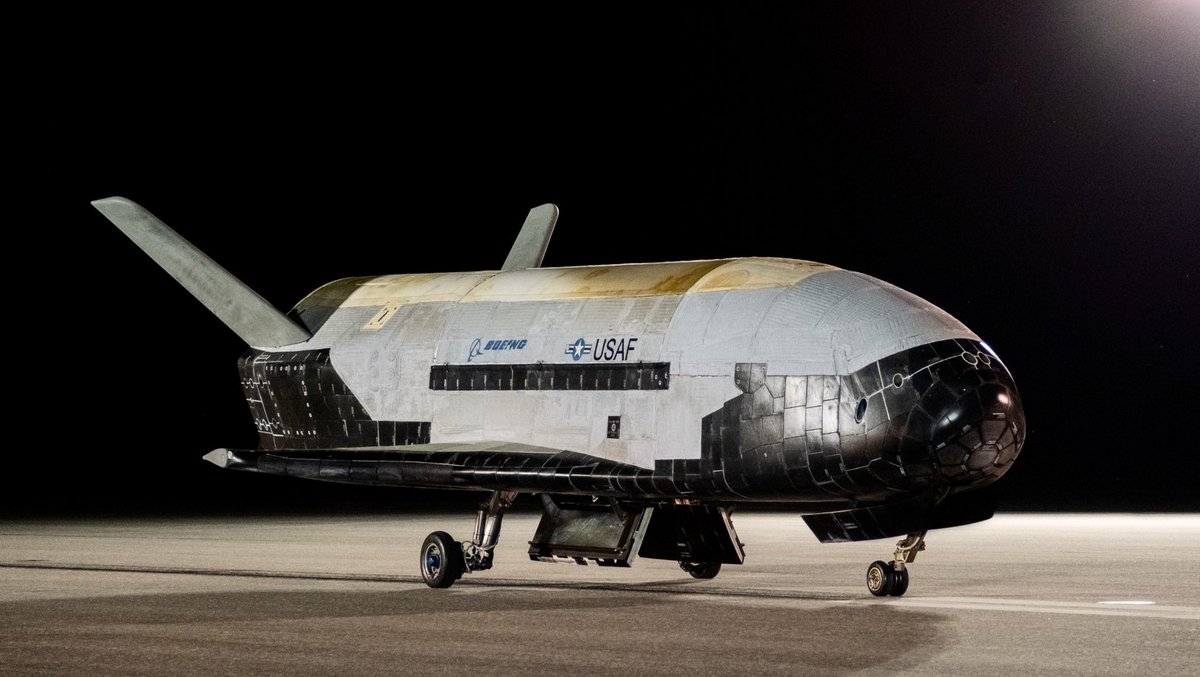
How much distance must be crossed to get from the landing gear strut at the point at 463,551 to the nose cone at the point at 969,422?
6.05m

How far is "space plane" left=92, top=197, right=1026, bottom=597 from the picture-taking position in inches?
672

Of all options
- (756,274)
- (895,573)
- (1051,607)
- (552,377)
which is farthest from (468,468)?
(1051,607)

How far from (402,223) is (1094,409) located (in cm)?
3060

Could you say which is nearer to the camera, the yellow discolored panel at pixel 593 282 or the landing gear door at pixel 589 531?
the landing gear door at pixel 589 531

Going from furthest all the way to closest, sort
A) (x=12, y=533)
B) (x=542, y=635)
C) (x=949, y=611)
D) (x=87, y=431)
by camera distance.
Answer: (x=87, y=431)
(x=12, y=533)
(x=949, y=611)
(x=542, y=635)

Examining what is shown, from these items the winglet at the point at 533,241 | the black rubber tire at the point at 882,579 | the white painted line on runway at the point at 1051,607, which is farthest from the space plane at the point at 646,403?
the winglet at the point at 533,241

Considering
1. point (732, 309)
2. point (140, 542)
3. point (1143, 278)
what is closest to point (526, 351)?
point (732, 309)

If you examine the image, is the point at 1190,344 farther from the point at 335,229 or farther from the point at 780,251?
the point at 335,229

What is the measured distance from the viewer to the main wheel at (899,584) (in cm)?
1833

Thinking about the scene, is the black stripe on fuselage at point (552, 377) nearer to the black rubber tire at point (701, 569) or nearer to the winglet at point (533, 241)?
the black rubber tire at point (701, 569)

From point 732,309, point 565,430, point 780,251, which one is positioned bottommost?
point 565,430

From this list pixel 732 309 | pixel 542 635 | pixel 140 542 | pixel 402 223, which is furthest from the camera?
pixel 402 223

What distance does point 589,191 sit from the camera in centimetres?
6231

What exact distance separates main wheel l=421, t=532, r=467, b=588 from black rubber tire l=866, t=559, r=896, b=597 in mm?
5449
